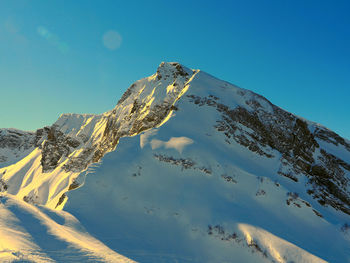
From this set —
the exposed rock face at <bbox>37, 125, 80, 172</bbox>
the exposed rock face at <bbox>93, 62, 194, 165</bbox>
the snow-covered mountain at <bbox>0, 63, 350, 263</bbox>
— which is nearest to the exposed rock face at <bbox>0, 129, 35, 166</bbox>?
the exposed rock face at <bbox>37, 125, 80, 172</bbox>

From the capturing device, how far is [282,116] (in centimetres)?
3086

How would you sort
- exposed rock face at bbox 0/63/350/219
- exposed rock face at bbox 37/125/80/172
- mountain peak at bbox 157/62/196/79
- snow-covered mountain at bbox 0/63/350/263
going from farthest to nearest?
exposed rock face at bbox 37/125/80/172 → mountain peak at bbox 157/62/196/79 → exposed rock face at bbox 0/63/350/219 → snow-covered mountain at bbox 0/63/350/263

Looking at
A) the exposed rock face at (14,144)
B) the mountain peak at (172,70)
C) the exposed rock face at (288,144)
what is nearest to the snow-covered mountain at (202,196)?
the exposed rock face at (288,144)

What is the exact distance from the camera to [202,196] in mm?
15953

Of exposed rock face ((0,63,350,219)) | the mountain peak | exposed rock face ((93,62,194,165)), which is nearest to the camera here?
exposed rock face ((0,63,350,219))

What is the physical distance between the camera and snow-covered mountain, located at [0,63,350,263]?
11.2 meters

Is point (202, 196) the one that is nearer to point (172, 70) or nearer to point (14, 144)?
point (172, 70)

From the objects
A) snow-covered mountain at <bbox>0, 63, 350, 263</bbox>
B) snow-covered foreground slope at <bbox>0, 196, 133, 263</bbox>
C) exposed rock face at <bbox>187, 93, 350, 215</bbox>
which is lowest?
snow-covered foreground slope at <bbox>0, 196, 133, 263</bbox>

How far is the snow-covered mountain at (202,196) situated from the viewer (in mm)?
11234

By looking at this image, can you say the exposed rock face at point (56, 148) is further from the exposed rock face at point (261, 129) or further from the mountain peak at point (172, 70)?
the mountain peak at point (172, 70)

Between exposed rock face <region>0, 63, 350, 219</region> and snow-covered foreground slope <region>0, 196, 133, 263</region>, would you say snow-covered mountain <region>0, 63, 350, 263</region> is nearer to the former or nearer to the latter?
snow-covered foreground slope <region>0, 196, 133, 263</region>

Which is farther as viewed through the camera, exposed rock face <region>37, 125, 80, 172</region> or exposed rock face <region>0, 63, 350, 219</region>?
exposed rock face <region>37, 125, 80, 172</region>

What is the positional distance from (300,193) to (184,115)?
43.3 feet

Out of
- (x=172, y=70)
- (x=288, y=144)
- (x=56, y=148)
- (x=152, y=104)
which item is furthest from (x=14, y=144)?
(x=288, y=144)
